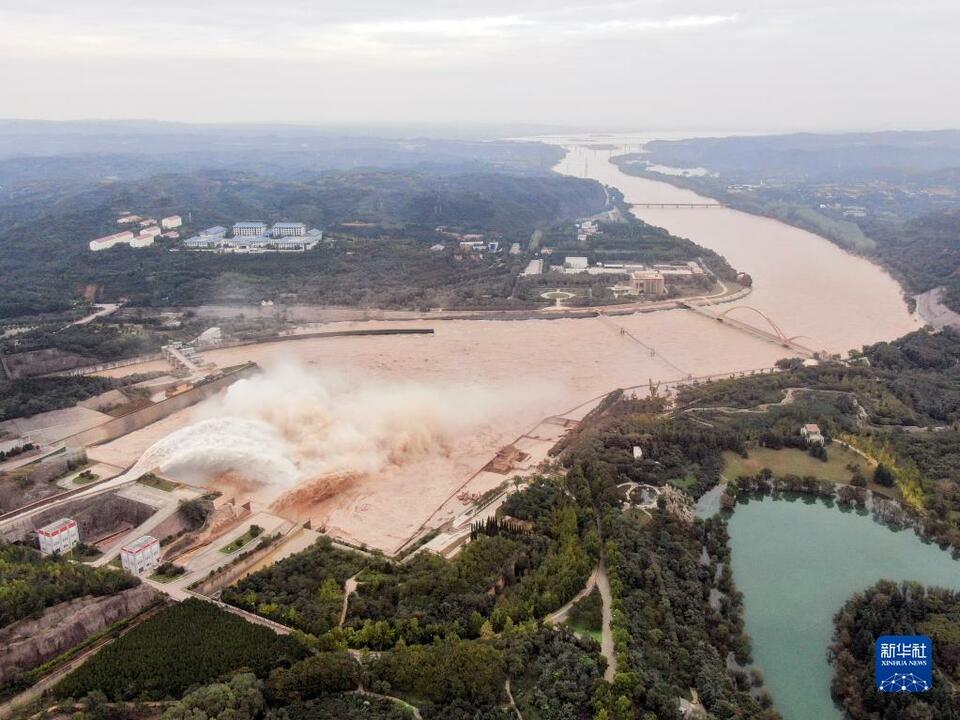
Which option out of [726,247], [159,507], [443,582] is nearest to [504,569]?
[443,582]

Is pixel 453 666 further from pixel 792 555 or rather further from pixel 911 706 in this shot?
pixel 792 555

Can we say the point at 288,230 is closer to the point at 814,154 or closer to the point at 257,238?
the point at 257,238

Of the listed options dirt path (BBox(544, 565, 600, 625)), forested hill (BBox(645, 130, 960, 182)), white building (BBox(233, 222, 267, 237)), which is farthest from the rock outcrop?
forested hill (BBox(645, 130, 960, 182))

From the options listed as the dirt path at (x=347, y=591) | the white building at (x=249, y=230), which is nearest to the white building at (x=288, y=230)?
the white building at (x=249, y=230)

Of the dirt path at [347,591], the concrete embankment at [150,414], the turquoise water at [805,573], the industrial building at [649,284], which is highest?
the industrial building at [649,284]

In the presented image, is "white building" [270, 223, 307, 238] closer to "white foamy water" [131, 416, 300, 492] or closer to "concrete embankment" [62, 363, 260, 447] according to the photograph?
"concrete embankment" [62, 363, 260, 447]

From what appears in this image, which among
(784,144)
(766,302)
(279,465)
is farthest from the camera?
(784,144)

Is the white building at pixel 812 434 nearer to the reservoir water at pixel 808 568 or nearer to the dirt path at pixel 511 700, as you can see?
the reservoir water at pixel 808 568
